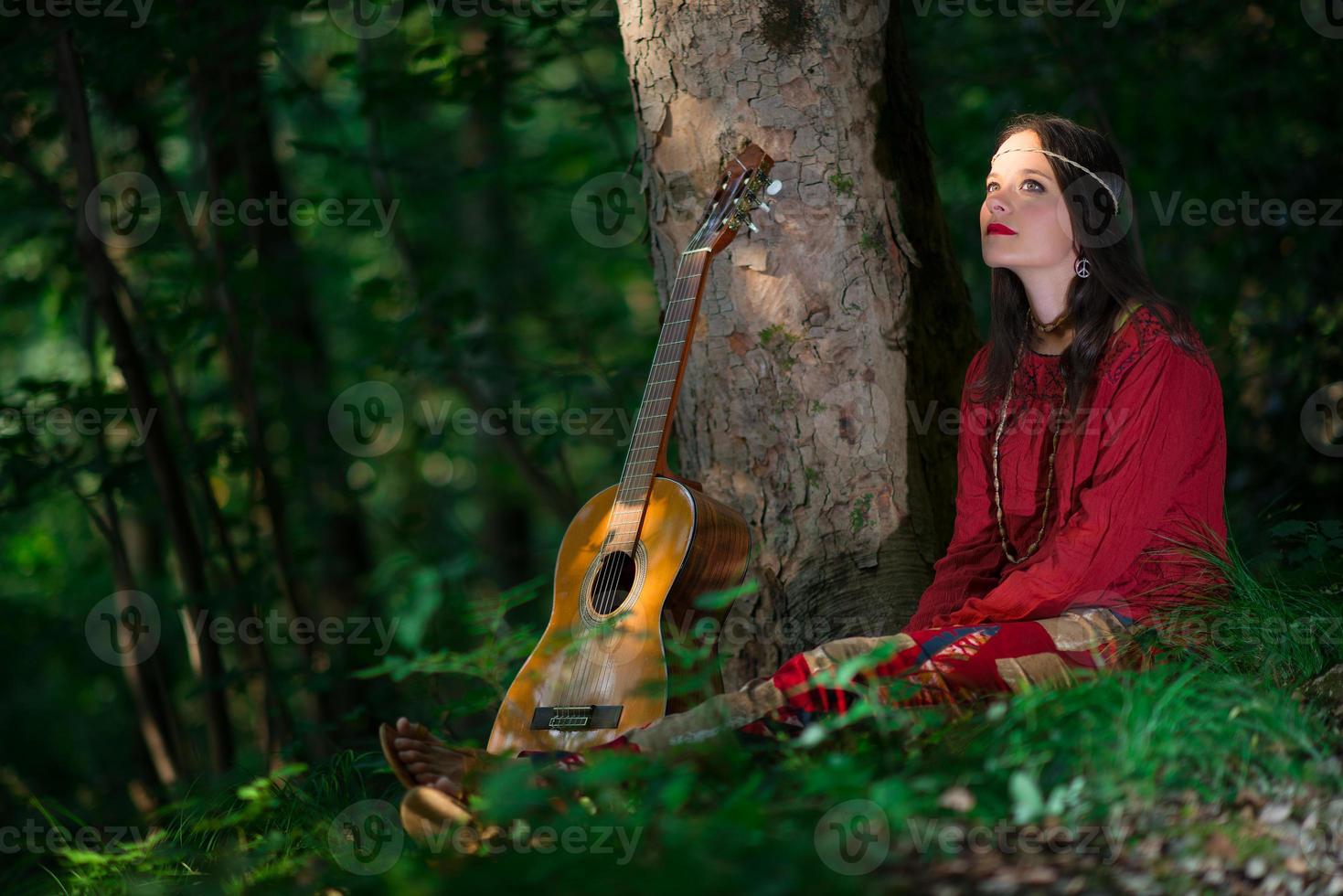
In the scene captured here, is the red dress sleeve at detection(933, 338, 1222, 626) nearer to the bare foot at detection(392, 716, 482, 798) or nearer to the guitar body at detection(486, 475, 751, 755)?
the guitar body at detection(486, 475, 751, 755)

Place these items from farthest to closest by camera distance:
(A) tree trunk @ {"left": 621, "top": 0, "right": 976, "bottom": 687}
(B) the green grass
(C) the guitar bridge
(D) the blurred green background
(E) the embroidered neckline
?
(D) the blurred green background, (A) tree trunk @ {"left": 621, "top": 0, "right": 976, "bottom": 687}, (E) the embroidered neckline, (C) the guitar bridge, (B) the green grass

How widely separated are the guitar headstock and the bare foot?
4.69 feet

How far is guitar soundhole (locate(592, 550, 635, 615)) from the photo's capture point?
289cm

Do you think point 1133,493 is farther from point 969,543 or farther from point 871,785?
point 871,785

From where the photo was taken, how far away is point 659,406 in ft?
10.2

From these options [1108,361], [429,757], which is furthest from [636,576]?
[1108,361]

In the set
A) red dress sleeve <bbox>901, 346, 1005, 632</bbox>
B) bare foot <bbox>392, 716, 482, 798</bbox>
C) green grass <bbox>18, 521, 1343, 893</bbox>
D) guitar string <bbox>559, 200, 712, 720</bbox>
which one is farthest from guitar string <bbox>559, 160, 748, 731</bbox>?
red dress sleeve <bbox>901, 346, 1005, 632</bbox>

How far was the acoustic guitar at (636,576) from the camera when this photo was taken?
2.71m

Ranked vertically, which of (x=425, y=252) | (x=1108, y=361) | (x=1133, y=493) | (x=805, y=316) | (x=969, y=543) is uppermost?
(x=425, y=252)

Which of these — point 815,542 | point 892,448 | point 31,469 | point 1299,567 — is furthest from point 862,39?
point 31,469

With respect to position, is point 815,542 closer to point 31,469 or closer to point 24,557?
point 31,469

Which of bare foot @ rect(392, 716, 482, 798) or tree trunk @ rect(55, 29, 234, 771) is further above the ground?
tree trunk @ rect(55, 29, 234, 771)

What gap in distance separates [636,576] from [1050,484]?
3.60 feet

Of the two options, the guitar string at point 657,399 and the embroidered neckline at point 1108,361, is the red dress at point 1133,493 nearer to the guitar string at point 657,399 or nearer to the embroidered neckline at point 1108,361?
the embroidered neckline at point 1108,361
